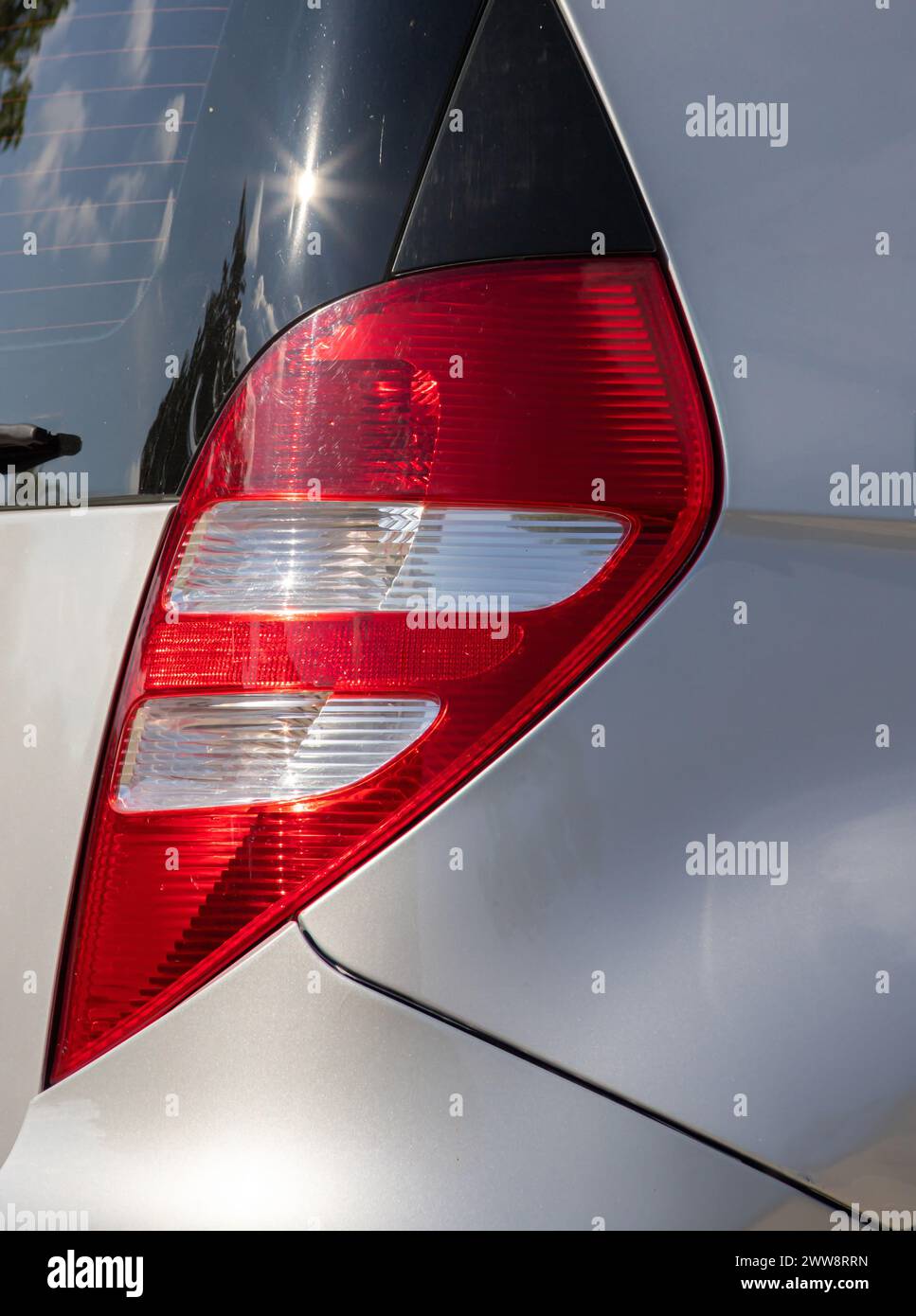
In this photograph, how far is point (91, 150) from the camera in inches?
49.8

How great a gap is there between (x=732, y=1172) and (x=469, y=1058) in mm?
282

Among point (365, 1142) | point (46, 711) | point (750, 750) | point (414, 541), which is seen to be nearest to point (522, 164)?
point (414, 541)

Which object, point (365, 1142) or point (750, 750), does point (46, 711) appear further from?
point (750, 750)

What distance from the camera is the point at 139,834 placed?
116 centimetres

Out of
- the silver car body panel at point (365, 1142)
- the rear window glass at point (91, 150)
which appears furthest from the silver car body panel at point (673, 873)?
the rear window glass at point (91, 150)

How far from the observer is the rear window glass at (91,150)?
1.23 metres

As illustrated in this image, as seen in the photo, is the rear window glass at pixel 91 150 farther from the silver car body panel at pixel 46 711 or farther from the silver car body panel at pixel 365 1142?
the silver car body panel at pixel 365 1142

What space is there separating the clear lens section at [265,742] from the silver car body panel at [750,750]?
9cm

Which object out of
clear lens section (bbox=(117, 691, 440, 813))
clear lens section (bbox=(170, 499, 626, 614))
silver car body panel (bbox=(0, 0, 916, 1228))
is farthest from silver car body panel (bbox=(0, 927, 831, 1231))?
clear lens section (bbox=(170, 499, 626, 614))

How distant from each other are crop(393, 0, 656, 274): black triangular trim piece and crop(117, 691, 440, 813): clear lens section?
431 mm

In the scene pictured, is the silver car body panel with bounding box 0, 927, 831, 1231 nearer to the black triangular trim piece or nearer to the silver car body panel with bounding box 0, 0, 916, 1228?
the silver car body panel with bounding box 0, 0, 916, 1228
